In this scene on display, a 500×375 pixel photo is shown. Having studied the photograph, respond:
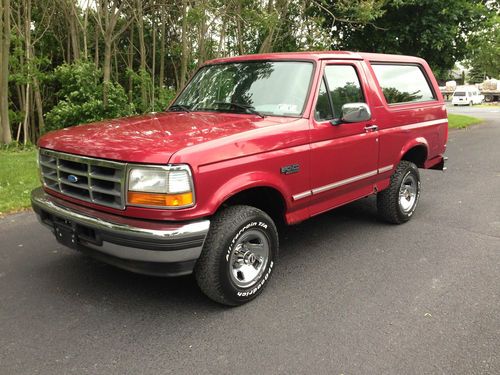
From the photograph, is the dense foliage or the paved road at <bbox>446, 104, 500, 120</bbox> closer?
the dense foliage

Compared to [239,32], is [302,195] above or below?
below

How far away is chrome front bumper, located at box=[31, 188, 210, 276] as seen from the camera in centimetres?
299

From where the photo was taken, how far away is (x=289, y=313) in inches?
134

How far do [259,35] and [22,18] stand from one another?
21.3 feet

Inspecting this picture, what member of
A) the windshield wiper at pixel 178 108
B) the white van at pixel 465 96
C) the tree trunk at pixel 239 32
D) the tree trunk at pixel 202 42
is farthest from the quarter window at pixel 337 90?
the white van at pixel 465 96

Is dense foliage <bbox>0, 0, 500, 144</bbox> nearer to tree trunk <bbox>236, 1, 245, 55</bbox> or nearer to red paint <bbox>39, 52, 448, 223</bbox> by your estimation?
tree trunk <bbox>236, 1, 245, 55</bbox>

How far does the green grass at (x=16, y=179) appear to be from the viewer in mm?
6121

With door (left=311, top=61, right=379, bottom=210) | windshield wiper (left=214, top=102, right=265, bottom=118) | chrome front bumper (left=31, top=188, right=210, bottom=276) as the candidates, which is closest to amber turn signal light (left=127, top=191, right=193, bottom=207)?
chrome front bumper (left=31, top=188, right=210, bottom=276)

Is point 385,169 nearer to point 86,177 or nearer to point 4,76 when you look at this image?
point 86,177

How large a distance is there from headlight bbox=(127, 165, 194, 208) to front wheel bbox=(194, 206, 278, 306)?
0.38m

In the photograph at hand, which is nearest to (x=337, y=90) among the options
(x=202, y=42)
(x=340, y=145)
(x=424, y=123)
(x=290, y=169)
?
(x=340, y=145)

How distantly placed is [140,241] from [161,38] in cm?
1226

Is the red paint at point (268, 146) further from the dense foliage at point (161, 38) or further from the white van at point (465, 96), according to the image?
the white van at point (465, 96)

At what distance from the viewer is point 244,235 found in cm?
344
